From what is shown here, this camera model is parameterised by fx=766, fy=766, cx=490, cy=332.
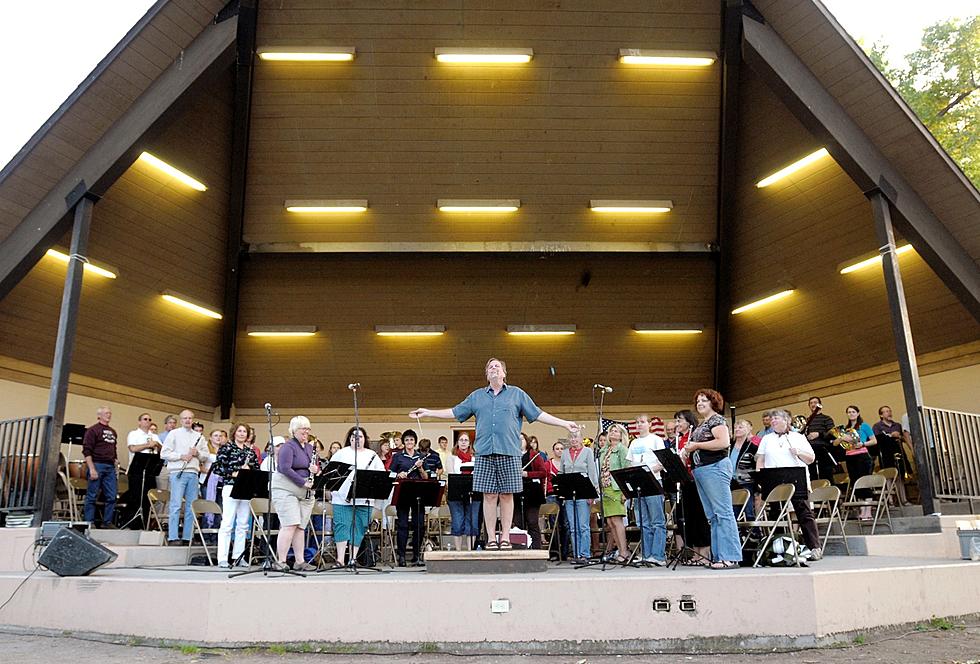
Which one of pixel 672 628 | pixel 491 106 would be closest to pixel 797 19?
pixel 491 106

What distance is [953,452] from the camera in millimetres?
8445

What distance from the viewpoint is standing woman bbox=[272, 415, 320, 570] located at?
256 inches

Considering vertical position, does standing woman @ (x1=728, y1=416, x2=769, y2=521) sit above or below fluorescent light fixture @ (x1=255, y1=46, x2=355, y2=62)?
below

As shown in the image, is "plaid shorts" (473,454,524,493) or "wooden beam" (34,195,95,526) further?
"wooden beam" (34,195,95,526)

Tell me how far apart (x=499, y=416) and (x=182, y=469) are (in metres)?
4.48

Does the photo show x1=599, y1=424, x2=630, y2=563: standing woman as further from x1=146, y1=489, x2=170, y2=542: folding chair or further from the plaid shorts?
x1=146, y1=489, x2=170, y2=542: folding chair

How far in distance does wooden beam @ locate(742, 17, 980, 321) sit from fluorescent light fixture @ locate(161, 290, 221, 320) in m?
9.29

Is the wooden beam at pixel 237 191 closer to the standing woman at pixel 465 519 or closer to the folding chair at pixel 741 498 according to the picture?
the standing woman at pixel 465 519

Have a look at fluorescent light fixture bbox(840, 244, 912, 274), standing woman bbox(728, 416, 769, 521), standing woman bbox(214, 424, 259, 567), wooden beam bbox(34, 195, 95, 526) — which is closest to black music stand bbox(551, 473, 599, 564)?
standing woman bbox(728, 416, 769, 521)

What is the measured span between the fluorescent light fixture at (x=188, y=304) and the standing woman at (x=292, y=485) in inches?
260

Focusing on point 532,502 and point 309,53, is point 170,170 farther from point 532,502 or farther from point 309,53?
point 532,502

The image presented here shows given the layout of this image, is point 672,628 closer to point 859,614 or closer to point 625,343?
point 859,614

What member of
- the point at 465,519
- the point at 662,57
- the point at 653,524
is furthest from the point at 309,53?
the point at 653,524

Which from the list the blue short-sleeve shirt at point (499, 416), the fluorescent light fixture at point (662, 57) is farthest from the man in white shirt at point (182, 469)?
the fluorescent light fixture at point (662, 57)
